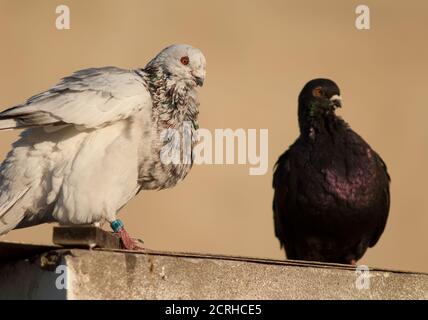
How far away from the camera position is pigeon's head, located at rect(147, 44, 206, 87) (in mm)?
9375

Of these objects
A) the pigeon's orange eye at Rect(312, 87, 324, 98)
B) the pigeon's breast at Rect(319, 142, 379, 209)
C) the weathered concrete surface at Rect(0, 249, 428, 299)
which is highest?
the pigeon's orange eye at Rect(312, 87, 324, 98)

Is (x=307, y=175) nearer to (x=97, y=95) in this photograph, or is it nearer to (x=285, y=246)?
(x=285, y=246)

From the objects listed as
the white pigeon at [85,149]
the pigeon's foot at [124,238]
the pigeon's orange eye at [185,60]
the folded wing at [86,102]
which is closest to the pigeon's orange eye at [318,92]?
the pigeon's orange eye at [185,60]

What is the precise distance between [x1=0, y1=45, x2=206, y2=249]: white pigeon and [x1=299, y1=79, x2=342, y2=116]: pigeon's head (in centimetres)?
295

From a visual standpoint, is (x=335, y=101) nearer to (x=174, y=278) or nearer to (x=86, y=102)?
(x=86, y=102)

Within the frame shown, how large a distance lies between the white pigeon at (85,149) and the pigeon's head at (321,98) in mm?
2952

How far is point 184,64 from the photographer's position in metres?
9.44

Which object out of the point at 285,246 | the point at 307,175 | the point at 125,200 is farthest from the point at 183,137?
the point at 285,246

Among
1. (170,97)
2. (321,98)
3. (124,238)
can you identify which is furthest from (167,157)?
(321,98)

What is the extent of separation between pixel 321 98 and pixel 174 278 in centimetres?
536

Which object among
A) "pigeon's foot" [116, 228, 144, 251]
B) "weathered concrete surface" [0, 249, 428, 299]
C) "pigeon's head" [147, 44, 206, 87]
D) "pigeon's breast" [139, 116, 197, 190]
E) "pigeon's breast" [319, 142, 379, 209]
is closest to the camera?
"weathered concrete surface" [0, 249, 428, 299]

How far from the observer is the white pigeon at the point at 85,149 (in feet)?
26.7

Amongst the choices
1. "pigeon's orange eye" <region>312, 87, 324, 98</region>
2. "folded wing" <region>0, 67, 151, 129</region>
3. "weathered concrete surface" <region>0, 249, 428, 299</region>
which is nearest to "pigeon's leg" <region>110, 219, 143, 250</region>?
"folded wing" <region>0, 67, 151, 129</region>

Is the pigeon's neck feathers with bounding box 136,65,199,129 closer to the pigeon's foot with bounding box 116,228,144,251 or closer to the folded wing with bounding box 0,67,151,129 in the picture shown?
the folded wing with bounding box 0,67,151,129
